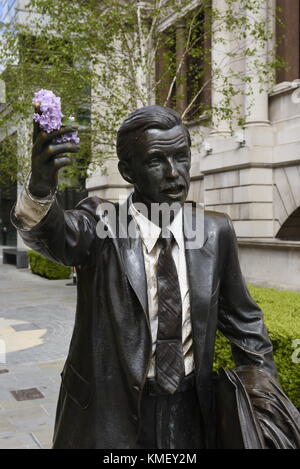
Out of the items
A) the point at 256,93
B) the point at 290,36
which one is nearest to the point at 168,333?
the point at 256,93

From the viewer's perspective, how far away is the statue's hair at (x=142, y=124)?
180cm

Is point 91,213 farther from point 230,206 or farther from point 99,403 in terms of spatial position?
point 230,206

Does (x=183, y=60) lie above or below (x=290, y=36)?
below

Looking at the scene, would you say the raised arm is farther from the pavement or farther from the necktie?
the pavement

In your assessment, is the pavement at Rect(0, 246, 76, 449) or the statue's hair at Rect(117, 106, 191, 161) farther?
the pavement at Rect(0, 246, 76, 449)

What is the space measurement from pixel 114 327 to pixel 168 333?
196mm

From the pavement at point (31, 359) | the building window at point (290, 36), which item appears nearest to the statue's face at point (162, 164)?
the pavement at point (31, 359)

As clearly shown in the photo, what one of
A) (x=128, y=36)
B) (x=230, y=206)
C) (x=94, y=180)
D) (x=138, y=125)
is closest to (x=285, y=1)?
(x=128, y=36)

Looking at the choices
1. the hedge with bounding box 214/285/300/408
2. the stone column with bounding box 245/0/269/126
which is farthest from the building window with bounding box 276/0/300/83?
the hedge with bounding box 214/285/300/408

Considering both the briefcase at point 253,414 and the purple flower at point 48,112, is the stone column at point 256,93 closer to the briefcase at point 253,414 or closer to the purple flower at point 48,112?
the briefcase at point 253,414

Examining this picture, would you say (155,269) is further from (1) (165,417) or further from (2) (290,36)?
(2) (290,36)

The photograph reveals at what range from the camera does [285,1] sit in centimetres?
1423

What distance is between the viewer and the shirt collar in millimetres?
1865

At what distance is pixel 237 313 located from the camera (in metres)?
2.03
